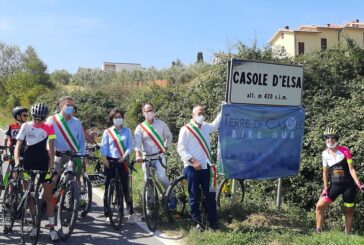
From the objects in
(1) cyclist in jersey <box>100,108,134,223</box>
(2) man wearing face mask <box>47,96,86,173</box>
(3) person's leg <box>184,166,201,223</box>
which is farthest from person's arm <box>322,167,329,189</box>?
(2) man wearing face mask <box>47,96,86,173</box>

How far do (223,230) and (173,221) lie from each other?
95 cm

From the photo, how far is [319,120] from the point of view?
33.7 feet

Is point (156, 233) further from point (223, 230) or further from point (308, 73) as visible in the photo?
point (308, 73)

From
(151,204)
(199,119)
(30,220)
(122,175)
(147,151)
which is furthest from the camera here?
(147,151)

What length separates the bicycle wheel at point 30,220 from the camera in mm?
6139

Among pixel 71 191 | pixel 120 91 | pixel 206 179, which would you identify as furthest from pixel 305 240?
pixel 120 91

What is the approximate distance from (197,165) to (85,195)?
8.41ft

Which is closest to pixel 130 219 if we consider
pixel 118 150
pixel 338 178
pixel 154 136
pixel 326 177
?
pixel 118 150

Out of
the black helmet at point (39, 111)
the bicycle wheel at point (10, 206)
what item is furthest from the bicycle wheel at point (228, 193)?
the black helmet at point (39, 111)

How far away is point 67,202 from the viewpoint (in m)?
6.61

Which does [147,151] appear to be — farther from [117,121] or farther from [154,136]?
[117,121]

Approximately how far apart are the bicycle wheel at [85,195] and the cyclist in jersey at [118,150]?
A: 64cm

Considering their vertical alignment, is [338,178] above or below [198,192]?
above

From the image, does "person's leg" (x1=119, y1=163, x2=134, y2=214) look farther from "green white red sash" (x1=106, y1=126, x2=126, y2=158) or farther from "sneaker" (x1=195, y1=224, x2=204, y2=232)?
"sneaker" (x1=195, y1=224, x2=204, y2=232)
